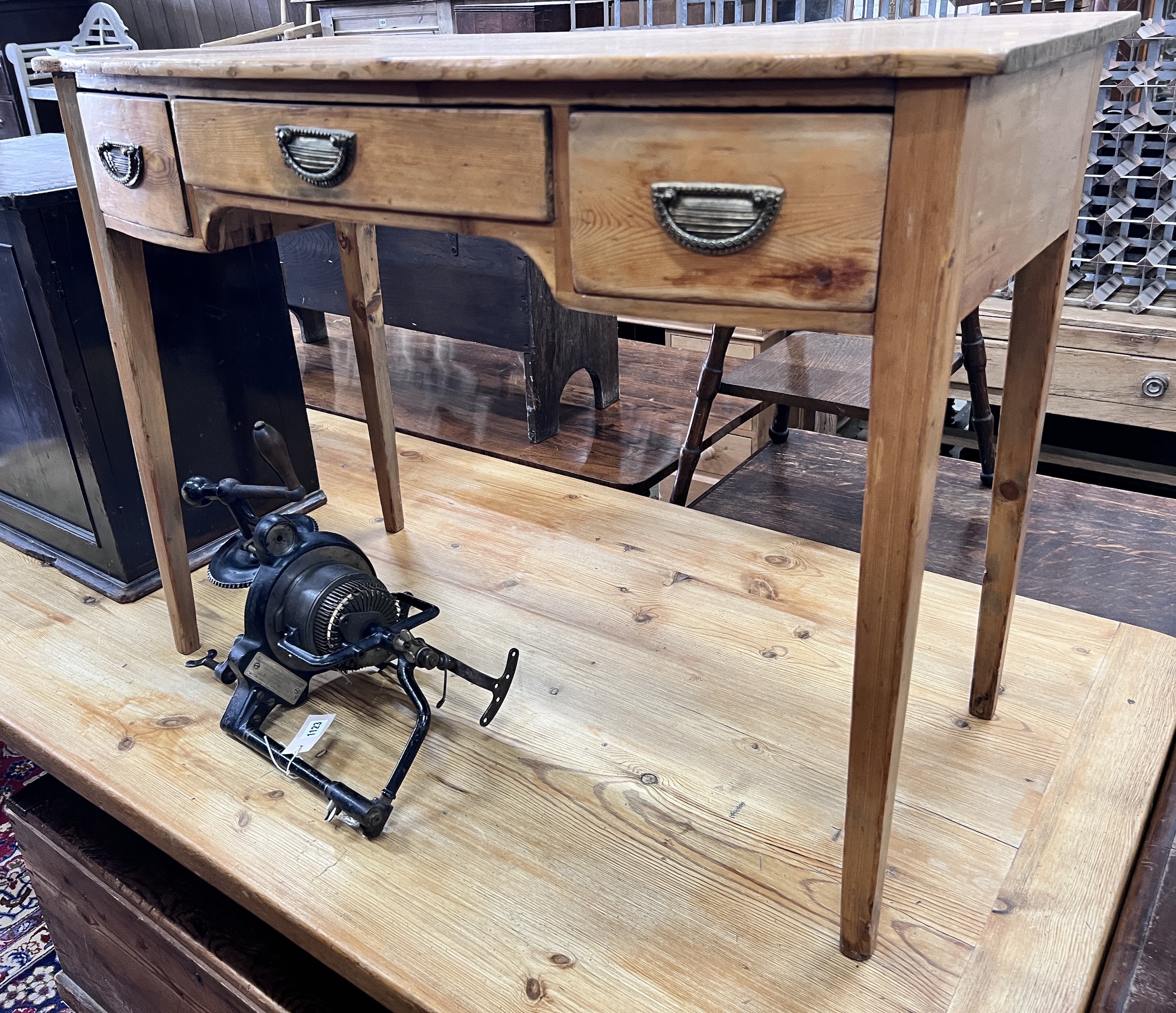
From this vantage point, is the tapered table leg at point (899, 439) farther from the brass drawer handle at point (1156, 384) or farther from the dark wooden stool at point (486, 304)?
the brass drawer handle at point (1156, 384)

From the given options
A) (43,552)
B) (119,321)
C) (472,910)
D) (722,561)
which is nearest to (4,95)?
(43,552)

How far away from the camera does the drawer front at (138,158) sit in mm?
1029

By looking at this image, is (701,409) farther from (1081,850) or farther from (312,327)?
(312,327)

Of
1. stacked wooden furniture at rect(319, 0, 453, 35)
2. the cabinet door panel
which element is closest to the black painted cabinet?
the cabinet door panel

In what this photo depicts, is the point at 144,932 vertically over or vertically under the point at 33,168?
under

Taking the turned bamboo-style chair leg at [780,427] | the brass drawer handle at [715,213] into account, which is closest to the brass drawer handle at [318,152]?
the brass drawer handle at [715,213]

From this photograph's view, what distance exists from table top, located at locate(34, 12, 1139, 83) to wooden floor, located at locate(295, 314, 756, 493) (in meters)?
0.98

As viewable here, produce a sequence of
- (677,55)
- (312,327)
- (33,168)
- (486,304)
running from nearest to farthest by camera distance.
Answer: (677,55), (33,168), (486,304), (312,327)

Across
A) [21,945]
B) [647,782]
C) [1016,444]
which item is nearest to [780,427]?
[1016,444]

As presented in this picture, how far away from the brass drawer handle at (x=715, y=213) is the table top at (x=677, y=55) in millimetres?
72

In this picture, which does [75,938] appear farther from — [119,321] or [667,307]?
[667,307]

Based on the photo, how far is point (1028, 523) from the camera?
5.53 feet

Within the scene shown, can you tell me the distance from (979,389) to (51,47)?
484 centimetres

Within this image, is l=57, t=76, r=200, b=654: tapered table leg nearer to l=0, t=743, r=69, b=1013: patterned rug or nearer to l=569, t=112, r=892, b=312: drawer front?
l=0, t=743, r=69, b=1013: patterned rug
